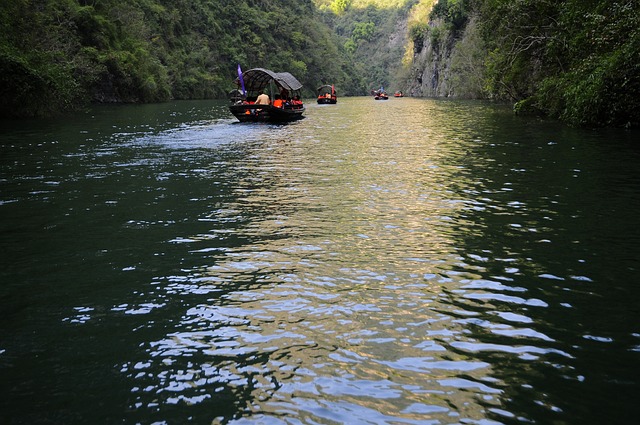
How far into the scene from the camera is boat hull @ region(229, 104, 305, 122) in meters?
29.9

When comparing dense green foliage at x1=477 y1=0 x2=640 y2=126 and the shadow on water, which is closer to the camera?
the shadow on water

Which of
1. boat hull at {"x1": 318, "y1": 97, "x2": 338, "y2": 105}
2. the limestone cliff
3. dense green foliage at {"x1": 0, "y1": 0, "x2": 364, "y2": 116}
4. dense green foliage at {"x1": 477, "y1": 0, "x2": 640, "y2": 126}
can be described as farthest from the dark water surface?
boat hull at {"x1": 318, "y1": 97, "x2": 338, "y2": 105}

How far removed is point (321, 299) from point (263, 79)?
3091cm

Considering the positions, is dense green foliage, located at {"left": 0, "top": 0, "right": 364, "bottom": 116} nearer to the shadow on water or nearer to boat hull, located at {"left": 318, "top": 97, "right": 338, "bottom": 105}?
boat hull, located at {"left": 318, "top": 97, "right": 338, "bottom": 105}

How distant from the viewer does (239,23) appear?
97.5 m

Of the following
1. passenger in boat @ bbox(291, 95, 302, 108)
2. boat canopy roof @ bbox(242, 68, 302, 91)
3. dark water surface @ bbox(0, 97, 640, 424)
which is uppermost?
boat canopy roof @ bbox(242, 68, 302, 91)

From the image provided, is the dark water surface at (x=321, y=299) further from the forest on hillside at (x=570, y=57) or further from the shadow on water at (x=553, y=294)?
the forest on hillside at (x=570, y=57)

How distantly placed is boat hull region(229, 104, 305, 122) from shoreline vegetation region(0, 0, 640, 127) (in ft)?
31.0

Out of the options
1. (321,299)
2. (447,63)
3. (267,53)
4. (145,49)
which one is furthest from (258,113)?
(267,53)

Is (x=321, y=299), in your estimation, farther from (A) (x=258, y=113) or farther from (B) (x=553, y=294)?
(A) (x=258, y=113)

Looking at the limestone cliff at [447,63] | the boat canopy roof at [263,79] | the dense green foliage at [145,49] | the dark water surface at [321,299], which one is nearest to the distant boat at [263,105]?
the boat canopy roof at [263,79]

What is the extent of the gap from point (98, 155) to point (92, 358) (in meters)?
14.1

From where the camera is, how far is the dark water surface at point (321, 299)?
4.29m

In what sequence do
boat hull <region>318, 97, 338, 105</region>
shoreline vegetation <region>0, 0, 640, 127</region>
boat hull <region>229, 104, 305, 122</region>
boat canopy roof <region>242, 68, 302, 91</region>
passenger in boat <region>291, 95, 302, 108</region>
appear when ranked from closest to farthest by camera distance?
1. shoreline vegetation <region>0, 0, 640, 127</region>
2. boat hull <region>229, 104, 305, 122</region>
3. boat canopy roof <region>242, 68, 302, 91</region>
4. passenger in boat <region>291, 95, 302, 108</region>
5. boat hull <region>318, 97, 338, 105</region>
